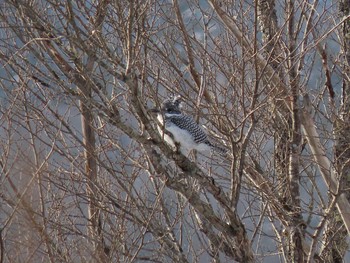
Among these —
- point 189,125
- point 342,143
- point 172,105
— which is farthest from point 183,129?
point 342,143

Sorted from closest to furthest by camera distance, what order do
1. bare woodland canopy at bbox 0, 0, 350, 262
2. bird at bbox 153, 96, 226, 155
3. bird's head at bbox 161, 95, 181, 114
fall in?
bare woodland canopy at bbox 0, 0, 350, 262 < bird at bbox 153, 96, 226, 155 < bird's head at bbox 161, 95, 181, 114

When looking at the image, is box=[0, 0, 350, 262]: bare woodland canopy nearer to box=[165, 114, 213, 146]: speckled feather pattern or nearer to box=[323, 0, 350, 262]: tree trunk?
box=[323, 0, 350, 262]: tree trunk

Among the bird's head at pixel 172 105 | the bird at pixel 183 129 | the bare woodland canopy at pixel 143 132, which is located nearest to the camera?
the bare woodland canopy at pixel 143 132

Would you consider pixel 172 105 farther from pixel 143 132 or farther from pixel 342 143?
pixel 143 132

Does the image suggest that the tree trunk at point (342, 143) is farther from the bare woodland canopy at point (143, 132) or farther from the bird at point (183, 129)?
the bird at point (183, 129)

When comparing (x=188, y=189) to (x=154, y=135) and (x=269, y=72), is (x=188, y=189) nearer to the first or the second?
(x=154, y=135)

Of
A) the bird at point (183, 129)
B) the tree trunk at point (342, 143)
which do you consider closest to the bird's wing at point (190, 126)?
the bird at point (183, 129)

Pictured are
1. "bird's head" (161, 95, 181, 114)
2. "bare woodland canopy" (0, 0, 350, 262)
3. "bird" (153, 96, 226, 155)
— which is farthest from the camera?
"bird's head" (161, 95, 181, 114)

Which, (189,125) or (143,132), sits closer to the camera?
(143,132)

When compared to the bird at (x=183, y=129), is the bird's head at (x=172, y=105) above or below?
above

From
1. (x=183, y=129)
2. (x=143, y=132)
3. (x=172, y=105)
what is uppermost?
(x=172, y=105)

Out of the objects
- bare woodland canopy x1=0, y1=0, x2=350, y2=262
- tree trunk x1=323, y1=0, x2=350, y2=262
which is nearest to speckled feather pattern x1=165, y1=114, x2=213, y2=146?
bare woodland canopy x1=0, y1=0, x2=350, y2=262

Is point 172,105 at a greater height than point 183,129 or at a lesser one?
greater

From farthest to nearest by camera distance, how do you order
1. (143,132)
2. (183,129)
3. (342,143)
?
(342,143)
(183,129)
(143,132)
